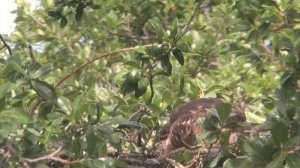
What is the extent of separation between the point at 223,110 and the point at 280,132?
28 cm

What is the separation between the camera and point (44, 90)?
2078mm

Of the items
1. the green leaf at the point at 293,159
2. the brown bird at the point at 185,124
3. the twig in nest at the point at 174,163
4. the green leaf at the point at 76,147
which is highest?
the green leaf at the point at 76,147

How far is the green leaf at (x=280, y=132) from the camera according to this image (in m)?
1.87

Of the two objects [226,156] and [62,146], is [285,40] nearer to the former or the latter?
→ [226,156]

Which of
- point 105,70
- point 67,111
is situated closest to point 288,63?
point 67,111

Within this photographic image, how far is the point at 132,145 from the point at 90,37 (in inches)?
191

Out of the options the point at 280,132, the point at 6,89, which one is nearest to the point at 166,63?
the point at 280,132

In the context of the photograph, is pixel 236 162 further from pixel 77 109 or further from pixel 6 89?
pixel 6 89

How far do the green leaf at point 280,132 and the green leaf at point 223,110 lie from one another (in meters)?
0.24

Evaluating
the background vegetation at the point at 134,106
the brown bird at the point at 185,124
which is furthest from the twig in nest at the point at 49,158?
the brown bird at the point at 185,124

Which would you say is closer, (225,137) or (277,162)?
(277,162)

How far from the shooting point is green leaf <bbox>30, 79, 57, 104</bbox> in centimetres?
204

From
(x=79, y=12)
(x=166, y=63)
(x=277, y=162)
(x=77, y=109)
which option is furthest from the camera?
(x=79, y=12)

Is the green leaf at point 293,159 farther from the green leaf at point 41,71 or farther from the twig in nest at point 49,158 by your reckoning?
the green leaf at point 41,71
